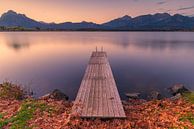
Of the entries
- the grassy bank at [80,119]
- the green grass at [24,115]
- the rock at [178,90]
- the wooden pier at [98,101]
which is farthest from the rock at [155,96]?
the green grass at [24,115]

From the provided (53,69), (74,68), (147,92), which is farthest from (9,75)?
(147,92)

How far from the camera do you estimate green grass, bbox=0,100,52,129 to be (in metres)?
13.5

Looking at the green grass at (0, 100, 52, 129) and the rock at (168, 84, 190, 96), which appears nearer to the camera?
the green grass at (0, 100, 52, 129)

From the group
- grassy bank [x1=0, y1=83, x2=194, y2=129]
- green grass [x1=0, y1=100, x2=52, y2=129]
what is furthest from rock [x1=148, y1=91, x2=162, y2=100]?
green grass [x1=0, y1=100, x2=52, y2=129]

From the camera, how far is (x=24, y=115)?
14.6 meters

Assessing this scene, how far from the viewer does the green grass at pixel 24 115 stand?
13456 mm

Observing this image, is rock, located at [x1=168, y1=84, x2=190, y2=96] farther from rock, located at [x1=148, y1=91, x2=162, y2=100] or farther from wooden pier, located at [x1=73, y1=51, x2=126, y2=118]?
wooden pier, located at [x1=73, y1=51, x2=126, y2=118]

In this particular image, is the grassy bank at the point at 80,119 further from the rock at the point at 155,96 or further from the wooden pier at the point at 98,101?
the rock at the point at 155,96

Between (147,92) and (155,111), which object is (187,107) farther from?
(147,92)

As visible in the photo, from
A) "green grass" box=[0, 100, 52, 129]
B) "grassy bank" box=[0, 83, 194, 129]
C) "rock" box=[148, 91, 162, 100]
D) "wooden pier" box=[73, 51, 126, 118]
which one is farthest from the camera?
"rock" box=[148, 91, 162, 100]

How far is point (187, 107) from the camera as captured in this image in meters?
16.8

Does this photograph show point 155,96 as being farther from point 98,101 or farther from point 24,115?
point 24,115

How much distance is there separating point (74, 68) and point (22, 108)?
95.9ft

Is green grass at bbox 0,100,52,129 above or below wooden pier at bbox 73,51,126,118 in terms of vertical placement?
below
